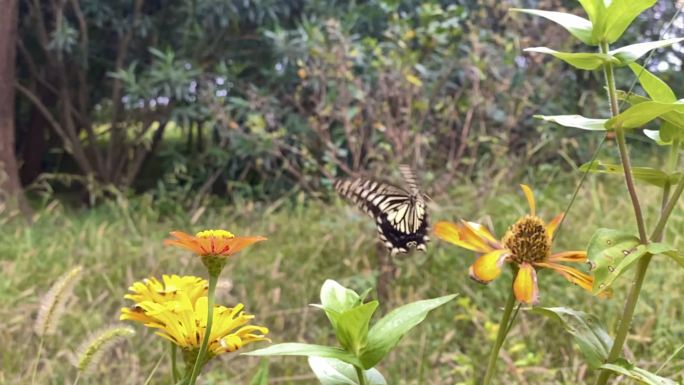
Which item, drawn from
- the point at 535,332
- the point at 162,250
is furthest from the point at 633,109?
the point at 162,250

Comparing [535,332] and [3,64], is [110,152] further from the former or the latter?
[535,332]

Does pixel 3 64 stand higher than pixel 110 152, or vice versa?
pixel 3 64

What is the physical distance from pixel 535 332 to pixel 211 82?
2533 millimetres

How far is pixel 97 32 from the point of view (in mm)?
4562

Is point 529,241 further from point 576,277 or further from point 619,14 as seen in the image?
point 619,14

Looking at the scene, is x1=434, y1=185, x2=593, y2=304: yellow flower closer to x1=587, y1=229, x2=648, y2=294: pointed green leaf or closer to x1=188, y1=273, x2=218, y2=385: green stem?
x1=587, y1=229, x2=648, y2=294: pointed green leaf

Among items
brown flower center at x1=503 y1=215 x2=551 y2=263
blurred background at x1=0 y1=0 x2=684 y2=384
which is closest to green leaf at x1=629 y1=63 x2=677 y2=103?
brown flower center at x1=503 y1=215 x2=551 y2=263

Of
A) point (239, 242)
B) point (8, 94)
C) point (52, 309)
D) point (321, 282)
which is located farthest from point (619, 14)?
point (8, 94)

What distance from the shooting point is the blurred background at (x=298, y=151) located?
230 cm

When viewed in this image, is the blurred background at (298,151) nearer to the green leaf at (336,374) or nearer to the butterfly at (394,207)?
the butterfly at (394,207)

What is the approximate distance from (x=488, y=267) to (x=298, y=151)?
2761 mm

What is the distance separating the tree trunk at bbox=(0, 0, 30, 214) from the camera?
385 cm

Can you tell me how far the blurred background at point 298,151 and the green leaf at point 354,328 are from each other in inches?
52.5

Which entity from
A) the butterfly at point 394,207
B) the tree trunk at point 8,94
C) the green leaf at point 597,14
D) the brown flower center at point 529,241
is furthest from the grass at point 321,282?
the green leaf at point 597,14
